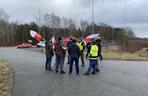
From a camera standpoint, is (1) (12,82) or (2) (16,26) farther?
(2) (16,26)

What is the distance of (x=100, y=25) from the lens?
143375 millimetres

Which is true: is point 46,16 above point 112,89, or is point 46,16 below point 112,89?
above

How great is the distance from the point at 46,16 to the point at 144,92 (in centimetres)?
12255

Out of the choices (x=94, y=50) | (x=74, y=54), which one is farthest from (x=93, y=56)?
(x=74, y=54)

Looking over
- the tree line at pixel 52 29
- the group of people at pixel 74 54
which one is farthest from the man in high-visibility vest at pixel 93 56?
the tree line at pixel 52 29

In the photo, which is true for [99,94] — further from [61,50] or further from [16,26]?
[16,26]

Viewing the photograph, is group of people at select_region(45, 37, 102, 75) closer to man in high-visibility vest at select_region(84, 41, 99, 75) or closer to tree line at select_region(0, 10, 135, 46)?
man in high-visibility vest at select_region(84, 41, 99, 75)

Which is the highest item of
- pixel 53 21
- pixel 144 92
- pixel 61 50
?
pixel 53 21

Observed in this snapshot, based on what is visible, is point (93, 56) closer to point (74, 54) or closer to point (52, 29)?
point (74, 54)

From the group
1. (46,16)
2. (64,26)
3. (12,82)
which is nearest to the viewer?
(12,82)

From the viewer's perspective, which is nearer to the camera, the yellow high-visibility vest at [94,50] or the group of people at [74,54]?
the yellow high-visibility vest at [94,50]

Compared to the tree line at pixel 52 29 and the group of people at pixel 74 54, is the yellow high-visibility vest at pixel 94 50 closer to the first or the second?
the group of people at pixel 74 54

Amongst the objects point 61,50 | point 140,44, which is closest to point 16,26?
point 140,44

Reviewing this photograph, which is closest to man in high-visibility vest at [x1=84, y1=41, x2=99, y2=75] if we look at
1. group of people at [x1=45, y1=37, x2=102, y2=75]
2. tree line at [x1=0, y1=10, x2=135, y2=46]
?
group of people at [x1=45, y1=37, x2=102, y2=75]
